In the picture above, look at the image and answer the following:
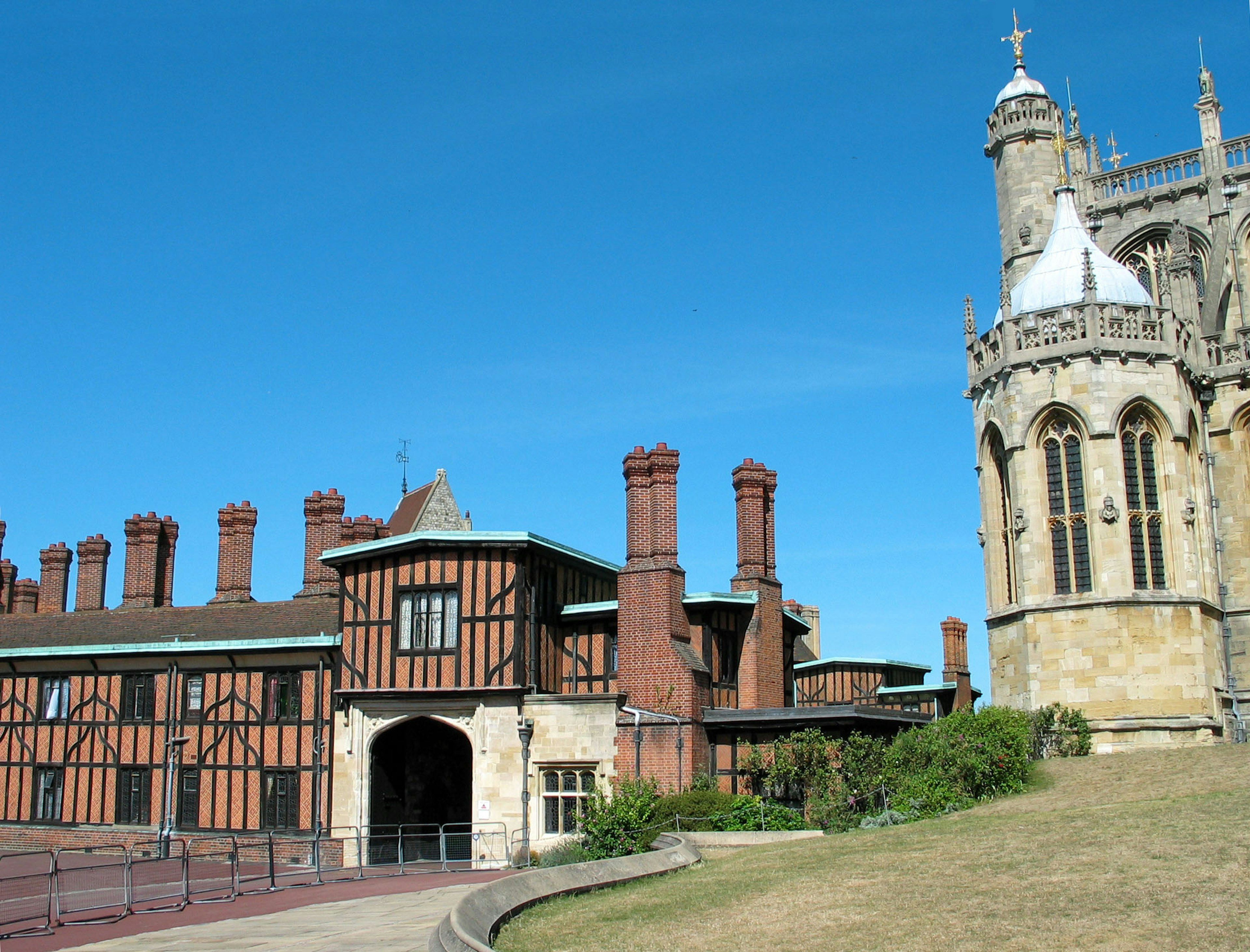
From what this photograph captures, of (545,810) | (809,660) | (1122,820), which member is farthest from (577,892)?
(809,660)

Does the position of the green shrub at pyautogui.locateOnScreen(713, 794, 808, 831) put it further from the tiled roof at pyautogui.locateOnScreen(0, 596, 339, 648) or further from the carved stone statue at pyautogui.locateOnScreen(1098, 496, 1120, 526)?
the tiled roof at pyautogui.locateOnScreen(0, 596, 339, 648)

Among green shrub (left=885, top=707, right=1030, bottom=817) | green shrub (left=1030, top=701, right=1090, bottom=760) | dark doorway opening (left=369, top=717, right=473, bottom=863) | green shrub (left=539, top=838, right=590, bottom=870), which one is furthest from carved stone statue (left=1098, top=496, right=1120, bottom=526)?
dark doorway opening (left=369, top=717, right=473, bottom=863)

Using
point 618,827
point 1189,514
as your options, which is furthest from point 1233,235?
point 618,827

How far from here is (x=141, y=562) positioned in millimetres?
Answer: 35688

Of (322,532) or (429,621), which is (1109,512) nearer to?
(429,621)

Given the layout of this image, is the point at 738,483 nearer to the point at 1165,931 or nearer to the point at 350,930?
the point at 350,930

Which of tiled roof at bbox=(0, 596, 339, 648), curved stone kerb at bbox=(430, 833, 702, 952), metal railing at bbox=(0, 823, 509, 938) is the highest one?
tiled roof at bbox=(0, 596, 339, 648)

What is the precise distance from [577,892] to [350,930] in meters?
2.59

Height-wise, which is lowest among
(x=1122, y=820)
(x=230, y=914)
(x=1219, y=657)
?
(x=230, y=914)

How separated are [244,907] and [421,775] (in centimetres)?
1255

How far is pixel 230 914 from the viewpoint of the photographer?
15391mm

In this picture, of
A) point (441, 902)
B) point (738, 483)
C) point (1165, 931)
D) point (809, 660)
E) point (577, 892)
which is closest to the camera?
point (1165, 931)

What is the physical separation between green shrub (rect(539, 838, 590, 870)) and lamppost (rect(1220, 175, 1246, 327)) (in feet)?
→ 74.0

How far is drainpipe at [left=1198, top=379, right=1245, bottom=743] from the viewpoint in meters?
27.6
